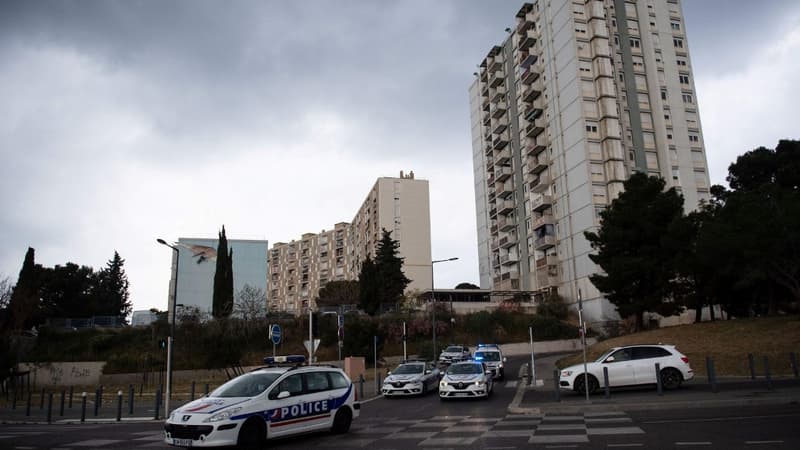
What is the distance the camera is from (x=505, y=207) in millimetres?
76062

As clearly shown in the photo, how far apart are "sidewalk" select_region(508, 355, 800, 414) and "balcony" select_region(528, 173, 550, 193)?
160ft

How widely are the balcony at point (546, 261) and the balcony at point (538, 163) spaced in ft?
35.3

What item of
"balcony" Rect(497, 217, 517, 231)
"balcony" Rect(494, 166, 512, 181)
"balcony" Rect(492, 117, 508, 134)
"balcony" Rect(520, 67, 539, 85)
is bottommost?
"balcony" Rect(497, 217, 517, 231)

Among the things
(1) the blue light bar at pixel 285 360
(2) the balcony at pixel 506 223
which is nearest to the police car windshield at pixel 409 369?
(1) the blue light bar at pixel 285 360

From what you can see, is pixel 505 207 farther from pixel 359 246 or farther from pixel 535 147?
pixel 359 246

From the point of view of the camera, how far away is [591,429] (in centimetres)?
1152

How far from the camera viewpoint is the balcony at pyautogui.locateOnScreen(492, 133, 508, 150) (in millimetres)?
78875

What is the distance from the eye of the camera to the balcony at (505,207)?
7562 cm

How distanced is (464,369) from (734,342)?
1502 cm

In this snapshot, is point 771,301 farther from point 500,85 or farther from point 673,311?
point 500,85

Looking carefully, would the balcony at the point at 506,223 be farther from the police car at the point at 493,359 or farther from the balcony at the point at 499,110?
the police car at the point at 493,359

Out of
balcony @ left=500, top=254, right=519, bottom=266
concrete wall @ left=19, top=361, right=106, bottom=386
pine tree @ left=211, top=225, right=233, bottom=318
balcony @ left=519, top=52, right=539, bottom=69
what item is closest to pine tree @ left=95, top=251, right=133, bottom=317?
pine tree @ left=211, top=225, right=233, bottom=318

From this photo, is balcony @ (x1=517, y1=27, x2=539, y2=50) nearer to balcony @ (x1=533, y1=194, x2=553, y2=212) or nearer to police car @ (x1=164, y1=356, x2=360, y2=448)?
balcony @ (x1=533, y1=194, x2=553, y2=212)

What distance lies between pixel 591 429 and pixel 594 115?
184 feet
